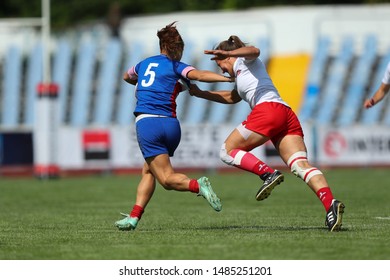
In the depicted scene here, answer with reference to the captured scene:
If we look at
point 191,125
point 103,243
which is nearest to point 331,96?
point 191,125

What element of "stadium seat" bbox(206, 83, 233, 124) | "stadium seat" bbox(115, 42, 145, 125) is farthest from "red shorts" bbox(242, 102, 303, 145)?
"stadium seat" bbox(115, 42, 145, 125)

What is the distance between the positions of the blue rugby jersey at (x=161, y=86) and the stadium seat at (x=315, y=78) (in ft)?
63.5

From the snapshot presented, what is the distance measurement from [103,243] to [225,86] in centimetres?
2222

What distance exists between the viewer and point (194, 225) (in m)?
12.2

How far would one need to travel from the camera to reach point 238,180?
2330 cm

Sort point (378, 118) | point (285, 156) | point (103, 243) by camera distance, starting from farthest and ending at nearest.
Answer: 1. point (378, 118)
2. point (285, 156)
3. point (103, 243)

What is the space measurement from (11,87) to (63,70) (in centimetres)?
160

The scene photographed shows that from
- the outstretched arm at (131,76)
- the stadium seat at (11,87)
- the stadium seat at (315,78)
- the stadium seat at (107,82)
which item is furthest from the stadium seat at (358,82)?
the outstretched arm at (131,76)

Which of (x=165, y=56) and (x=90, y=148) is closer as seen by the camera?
(x=165, y=56)

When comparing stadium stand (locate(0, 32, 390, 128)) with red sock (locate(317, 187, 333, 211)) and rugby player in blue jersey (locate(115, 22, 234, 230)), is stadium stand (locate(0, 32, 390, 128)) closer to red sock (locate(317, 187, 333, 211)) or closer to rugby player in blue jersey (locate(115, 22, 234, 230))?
rugby player in blue jersey (locate(115, 22, 234, 230))

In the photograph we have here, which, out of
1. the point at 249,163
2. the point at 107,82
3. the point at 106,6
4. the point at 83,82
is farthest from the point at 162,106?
the point at 106,6

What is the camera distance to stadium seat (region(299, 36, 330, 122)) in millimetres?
30984
